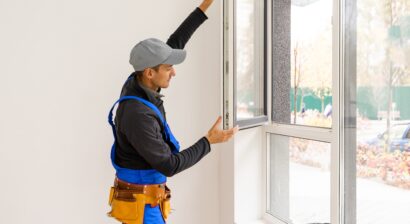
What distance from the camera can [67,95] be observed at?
2051 millimetres

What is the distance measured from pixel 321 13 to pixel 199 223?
1485 millimetres

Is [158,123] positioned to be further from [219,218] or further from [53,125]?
[219,218]

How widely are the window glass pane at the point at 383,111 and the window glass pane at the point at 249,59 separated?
26.4 inches

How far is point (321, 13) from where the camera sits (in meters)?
1.92

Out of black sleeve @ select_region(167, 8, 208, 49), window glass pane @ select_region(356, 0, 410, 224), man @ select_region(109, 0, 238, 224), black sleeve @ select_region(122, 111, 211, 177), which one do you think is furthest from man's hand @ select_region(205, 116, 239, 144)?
window glass pane @ select_region(356, 0, 410, 224)

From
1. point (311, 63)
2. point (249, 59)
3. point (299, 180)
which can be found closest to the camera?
point (311, 63)

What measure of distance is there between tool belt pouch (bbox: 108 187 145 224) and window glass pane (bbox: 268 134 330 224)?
961 mm

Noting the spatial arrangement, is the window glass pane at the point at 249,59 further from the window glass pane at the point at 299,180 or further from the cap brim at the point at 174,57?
the cap brim at the point at 174,57

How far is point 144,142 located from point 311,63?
42.3 inches

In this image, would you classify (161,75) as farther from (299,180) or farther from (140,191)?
(299,180)

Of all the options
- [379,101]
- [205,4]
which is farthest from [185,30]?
[379,101]

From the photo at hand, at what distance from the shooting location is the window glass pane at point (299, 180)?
1.94 m

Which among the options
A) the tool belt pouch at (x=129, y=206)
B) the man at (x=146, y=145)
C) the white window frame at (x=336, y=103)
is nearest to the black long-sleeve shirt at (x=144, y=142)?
the man at (x=146, y=145)

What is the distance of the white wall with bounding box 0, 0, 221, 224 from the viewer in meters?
1.93
